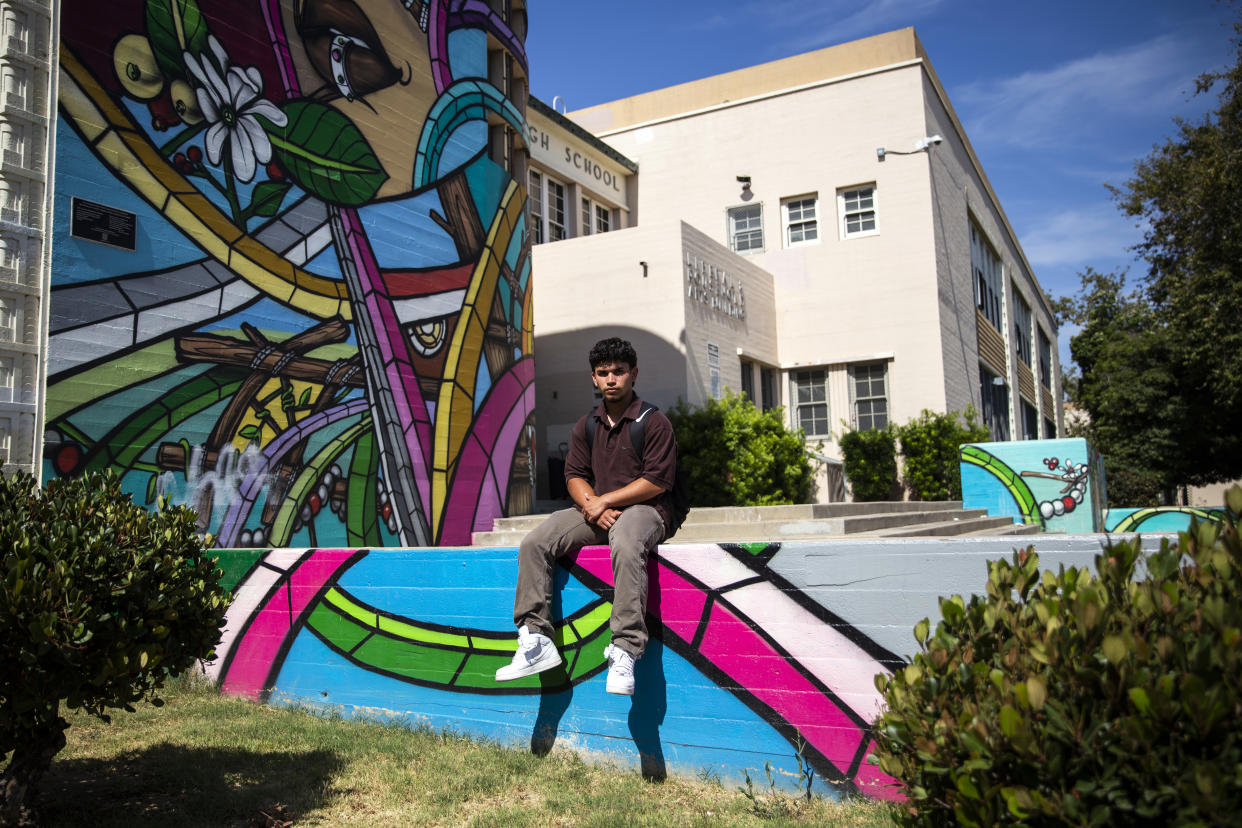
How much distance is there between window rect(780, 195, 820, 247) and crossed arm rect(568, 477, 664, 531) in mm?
15713

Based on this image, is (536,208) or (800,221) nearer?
(536,208)

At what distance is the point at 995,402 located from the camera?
24.4 meters

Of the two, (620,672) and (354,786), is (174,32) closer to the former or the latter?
(354,786)

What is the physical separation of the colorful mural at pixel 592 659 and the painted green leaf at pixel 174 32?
4.40 m

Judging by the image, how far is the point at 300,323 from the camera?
8484mm

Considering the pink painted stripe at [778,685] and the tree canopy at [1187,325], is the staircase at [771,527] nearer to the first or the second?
the pink painted stripe at [778,685]

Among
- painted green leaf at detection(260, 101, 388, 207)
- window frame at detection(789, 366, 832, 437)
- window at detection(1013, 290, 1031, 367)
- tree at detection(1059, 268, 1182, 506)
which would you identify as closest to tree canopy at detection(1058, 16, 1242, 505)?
tree at detection(1059, 268, 1182, 506)

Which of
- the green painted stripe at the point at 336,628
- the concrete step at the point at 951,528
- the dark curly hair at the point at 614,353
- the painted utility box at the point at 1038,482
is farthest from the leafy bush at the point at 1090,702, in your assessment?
the painted utility box at the point at 1038,482

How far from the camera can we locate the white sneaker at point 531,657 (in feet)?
14.5

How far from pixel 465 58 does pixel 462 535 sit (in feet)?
19.1

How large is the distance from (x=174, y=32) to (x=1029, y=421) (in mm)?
28986

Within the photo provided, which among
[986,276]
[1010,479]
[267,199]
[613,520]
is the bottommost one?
[613,520]

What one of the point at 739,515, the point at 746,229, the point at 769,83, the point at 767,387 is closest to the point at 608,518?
the point at 739,515

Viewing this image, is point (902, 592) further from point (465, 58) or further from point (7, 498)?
point (465, 58)
